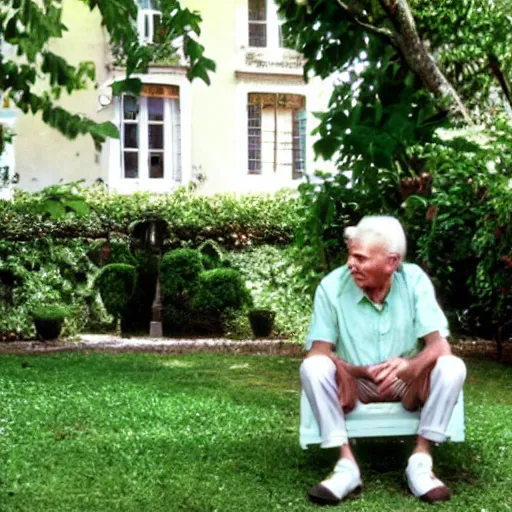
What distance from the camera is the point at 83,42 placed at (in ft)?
76.7

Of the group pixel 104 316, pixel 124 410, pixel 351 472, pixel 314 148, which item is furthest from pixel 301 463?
pixel 104 316

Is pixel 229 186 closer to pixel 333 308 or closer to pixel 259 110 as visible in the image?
→ pixel 259 110

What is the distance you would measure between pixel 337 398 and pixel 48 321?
11.8 m

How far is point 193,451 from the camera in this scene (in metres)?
6.41

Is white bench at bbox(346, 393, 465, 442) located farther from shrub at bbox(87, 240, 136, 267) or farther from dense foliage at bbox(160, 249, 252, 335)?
shrub at bbox(87, 240, 136, 267)

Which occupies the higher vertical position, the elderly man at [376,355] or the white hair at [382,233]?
the white hair at [382,233]

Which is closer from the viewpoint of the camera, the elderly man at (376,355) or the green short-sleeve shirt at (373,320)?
the elderly man at (376,355)

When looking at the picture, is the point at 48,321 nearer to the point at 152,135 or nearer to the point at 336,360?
the point at 152,135

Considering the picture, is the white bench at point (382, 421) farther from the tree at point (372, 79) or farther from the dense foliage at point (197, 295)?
the dense foliage at point (197, 295)

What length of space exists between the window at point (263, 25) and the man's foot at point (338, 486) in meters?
20.9

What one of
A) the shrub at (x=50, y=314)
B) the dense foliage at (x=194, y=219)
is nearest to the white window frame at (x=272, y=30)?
the dense foliage at (x=194, y=219)

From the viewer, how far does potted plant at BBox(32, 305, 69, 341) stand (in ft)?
53.0

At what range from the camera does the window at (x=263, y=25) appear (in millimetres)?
24984

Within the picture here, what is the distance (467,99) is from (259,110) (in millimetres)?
14571
